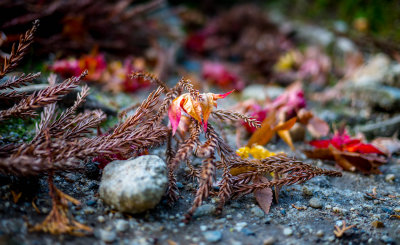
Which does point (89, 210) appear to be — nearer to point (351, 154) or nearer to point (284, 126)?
point (284, 126)

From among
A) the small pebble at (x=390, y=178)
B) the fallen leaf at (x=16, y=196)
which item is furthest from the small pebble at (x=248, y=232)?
the small pebble at (x=390, y=178)

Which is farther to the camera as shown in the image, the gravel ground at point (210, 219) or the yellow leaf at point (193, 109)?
the yellow leaf at point (193, 109)

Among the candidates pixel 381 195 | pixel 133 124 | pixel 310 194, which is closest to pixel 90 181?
pixel 133 124

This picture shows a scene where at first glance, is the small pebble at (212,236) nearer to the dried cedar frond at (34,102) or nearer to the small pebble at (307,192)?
the small pebble at (307,192)

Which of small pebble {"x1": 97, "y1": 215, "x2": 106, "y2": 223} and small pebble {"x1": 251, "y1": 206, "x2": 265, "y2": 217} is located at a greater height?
small pebble {"x1": 97, "y1": 215, "x2": 106, "y2": 223}

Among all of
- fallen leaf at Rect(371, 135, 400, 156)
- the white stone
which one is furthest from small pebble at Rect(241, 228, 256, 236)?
fallen leaf at Rect(371, 135, 400, 156)

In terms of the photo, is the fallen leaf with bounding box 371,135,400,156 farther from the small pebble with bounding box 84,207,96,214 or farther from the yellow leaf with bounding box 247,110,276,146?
the small pebble with bounding box 84,207,96,214

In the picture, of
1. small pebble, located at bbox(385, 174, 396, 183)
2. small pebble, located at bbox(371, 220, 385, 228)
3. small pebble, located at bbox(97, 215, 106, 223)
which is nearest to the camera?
small pebble, located at bbox(97, 215, 106, 223)
